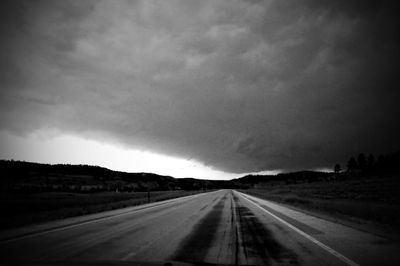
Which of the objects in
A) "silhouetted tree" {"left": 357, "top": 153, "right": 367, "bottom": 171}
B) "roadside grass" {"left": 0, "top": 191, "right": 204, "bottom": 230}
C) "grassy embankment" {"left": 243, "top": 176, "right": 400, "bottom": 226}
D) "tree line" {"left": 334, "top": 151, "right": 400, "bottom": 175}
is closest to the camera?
"roadside grass" {"left": 0, "top": 191, "right": 204, "bottom": 230}

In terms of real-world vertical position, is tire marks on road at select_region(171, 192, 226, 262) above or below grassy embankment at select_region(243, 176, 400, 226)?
above

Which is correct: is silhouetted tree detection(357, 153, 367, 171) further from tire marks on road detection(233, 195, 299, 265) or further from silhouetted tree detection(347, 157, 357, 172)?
tire marks on road detection(233, 195, 299, 265)

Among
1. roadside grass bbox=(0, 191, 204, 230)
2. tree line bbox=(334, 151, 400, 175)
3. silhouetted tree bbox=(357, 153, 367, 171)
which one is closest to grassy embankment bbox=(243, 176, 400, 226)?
roadside grass bbox=(0, 191, 204, 230)

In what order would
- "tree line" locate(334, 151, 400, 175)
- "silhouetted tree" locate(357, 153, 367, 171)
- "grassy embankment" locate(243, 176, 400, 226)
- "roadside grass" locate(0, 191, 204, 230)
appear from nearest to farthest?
1. "roadside grass" locate(0, 191, 204, 230)
2. "grassy embankment" locate(243, 176, 400, 226)
3. "tree line" locate(334, 151, 400, 175)
4. "silhouetted tree" locate(357, 153, 367, 171)

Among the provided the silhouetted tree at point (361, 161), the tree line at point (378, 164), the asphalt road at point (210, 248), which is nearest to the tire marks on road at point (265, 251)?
the asphalt road at point (210, 248)

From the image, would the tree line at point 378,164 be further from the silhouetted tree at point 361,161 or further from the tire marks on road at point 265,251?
the tire marks on road at point 265,251

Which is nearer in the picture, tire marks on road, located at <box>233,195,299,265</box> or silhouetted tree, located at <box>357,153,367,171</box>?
tire marks on road, located at <box>233,195,299,265</box>

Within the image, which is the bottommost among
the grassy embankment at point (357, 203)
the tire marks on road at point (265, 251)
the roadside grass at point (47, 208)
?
the grassy embankment at point (357, 203)

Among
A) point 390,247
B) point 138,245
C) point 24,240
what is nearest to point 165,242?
Result: point 138,245

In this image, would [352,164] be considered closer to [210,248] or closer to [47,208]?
[47,208]

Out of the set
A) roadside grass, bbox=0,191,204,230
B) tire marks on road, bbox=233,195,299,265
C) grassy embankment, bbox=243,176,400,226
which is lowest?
grassy embankment, bbox=243,176,400,226

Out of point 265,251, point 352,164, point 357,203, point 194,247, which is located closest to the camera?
point 265,251

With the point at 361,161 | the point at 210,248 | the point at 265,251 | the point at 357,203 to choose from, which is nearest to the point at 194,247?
the point at 210,248

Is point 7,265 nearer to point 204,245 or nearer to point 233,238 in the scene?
point 204,245
